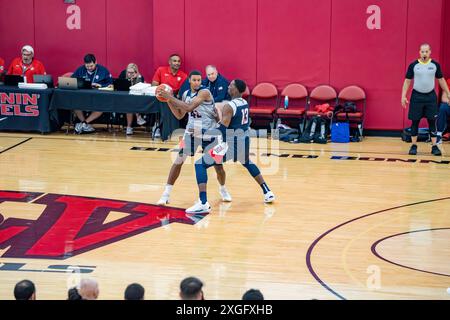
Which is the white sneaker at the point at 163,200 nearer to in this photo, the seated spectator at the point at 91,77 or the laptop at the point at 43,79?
the seated spectator at the point at 91,77

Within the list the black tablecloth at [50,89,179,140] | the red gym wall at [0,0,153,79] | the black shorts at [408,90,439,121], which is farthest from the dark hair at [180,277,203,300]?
the red gym wall at [0,0,153,79]

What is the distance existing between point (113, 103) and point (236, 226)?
7217 millimetres

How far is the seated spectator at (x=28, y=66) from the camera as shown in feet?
59.0

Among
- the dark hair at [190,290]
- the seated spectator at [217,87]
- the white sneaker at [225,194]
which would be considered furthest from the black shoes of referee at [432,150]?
the dark hair at [190,290]

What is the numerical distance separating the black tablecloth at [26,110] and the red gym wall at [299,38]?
9.14ft

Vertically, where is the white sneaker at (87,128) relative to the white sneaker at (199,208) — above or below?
above

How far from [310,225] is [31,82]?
9.93 meters

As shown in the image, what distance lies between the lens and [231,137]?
10.8m

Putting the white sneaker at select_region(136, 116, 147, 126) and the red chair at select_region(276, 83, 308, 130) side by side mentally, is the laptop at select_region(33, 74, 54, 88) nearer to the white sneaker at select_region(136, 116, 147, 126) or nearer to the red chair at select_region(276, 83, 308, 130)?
the white sneaker at select_region(136, 116, 147, 126)

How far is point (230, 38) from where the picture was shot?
58.9 feet

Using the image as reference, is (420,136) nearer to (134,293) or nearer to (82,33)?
(82,33)

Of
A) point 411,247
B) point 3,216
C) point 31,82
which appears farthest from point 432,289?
point 31,82

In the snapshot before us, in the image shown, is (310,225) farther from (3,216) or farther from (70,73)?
(70,73)

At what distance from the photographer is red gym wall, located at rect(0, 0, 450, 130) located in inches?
674
